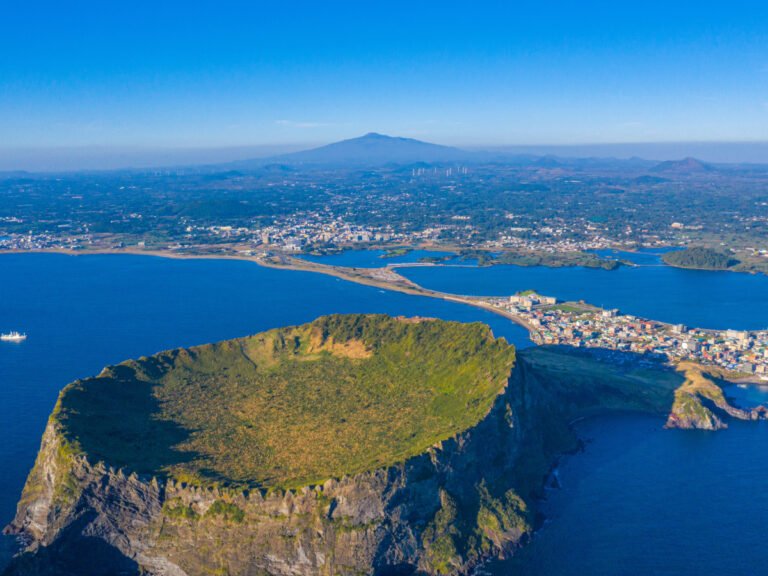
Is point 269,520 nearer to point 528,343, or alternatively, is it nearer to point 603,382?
point 603,382

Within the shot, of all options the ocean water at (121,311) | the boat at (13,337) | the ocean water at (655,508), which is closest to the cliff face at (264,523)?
the ocean water at (655,508)

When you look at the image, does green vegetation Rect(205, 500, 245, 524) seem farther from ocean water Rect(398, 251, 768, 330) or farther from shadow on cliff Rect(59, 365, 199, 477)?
ocean water Rect(398, 251, 768, 330)

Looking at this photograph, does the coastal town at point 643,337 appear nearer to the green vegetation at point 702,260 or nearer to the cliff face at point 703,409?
the cliff face at point 703,409

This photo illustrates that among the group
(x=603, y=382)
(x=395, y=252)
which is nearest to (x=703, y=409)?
(x=603, y=382)

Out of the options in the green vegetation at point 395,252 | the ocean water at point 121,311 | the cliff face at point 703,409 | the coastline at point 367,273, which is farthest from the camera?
the green vegetation at point 395,252

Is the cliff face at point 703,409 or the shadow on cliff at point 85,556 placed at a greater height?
the shadow on cliff at point 85,556

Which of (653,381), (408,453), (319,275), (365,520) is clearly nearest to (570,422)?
(653,381)
